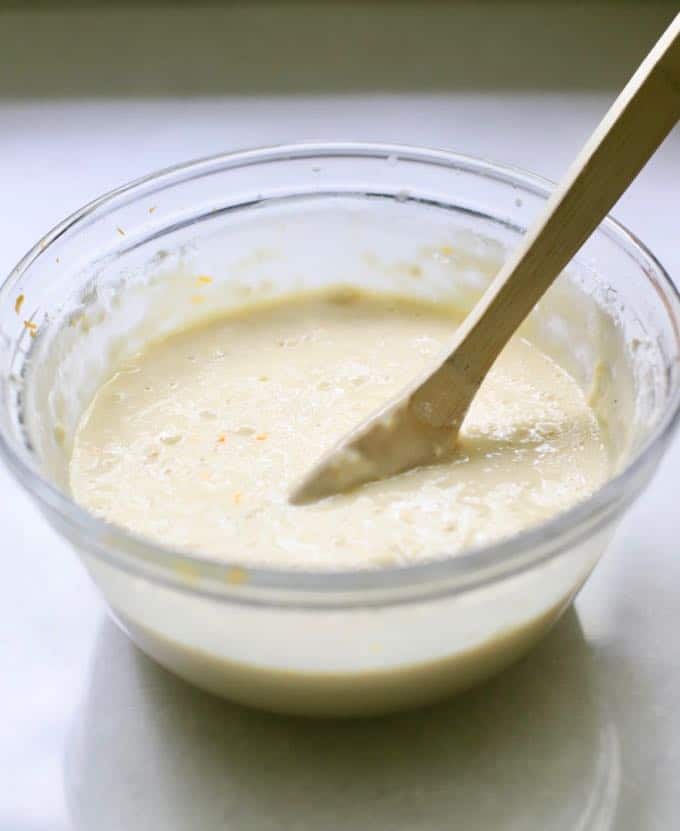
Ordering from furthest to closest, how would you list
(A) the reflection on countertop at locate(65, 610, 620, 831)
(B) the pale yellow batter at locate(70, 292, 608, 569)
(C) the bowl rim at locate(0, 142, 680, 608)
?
(B) the pale yellow batter at locate(70, 292, 608, 569) < (A) the reflection on countertop at locate(65, 610, 620, 831) < (C) the bowl rim at locate(0, 142, 680, 608)

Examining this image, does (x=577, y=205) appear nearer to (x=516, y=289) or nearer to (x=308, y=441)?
(x=516, y=289)

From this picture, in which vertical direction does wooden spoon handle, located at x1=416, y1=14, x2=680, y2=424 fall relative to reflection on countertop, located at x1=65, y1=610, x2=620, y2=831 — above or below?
above

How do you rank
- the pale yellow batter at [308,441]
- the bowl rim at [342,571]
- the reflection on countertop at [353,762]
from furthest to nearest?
the pale yellow batter at [308,441]
the reflection on countertop at [353,762]
the bowl rim at [342,571]

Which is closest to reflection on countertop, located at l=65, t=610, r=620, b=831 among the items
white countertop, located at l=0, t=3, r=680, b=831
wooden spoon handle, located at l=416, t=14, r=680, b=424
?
white countertop, located at l=0, t=3, r=680, b=831

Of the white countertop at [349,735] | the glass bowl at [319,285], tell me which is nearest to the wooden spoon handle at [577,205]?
the glass bowl at [319,285]

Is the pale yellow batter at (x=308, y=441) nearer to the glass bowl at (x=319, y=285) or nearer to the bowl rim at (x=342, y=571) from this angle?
the glass bowl at (x=319, y=285)

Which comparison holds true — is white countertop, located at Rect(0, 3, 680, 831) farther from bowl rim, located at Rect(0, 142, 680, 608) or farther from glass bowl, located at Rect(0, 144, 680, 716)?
bowl rim, located at Rect(0, 142, 680, 608)
